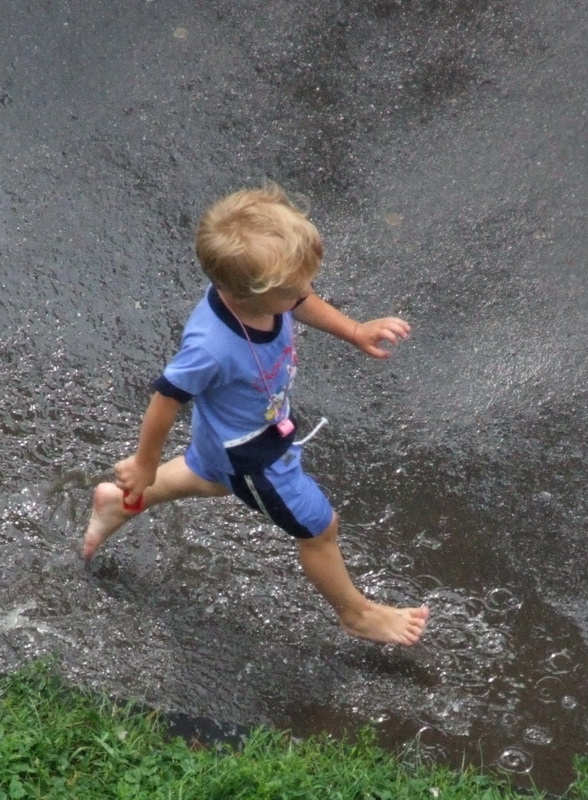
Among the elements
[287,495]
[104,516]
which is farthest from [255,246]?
[104,516]

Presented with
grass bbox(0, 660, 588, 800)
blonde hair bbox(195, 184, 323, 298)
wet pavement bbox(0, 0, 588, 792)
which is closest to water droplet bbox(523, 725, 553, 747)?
wet pavement bbox(0, 0, 588, 792)

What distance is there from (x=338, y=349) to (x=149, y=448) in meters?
1.39

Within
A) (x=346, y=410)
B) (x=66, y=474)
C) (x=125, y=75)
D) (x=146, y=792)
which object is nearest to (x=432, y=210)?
(x=346, y=410)

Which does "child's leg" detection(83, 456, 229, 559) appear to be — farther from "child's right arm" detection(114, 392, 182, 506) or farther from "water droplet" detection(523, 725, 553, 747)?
"water droplet" detection(523, 725, 553, 747)

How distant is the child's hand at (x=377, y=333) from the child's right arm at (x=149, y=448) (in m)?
0.57

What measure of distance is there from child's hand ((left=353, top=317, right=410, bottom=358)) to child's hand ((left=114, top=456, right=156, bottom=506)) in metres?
0.67

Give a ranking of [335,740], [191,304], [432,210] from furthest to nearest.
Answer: [432,210], [191,304], [335,740]

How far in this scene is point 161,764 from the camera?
286 centimetres

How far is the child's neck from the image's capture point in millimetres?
2492

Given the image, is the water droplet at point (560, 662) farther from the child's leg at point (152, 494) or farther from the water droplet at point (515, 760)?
the child's leg at point (152, 494)

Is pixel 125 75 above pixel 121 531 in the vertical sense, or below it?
above

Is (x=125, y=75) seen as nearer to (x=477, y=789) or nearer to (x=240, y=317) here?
(x=240, y=317)

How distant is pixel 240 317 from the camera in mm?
2555

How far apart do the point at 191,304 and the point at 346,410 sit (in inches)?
28.7
